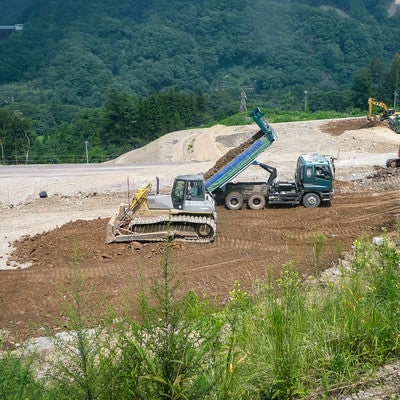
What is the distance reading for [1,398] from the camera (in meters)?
5.11

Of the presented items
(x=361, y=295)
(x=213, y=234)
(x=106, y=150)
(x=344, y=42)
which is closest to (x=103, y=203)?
(x=213, y=234)

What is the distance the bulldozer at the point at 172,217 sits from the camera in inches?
671

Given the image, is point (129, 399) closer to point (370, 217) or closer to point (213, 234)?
point (213, 234)

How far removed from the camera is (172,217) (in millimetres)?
16906

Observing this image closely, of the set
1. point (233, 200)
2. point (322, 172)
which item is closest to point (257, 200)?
point (233, 200)

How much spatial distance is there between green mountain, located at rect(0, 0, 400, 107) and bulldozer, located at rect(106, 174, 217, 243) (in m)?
90.1

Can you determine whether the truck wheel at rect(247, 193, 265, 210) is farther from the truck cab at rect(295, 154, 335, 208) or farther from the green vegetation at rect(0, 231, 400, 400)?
the green vegetation at rect(0, 231, 400, 400)

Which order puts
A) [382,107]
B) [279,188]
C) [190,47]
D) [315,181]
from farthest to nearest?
[190,47]
[382,107]
[279,188]
[315,181]

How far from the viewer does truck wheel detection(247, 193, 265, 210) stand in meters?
21.0

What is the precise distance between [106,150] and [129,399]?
55728mm

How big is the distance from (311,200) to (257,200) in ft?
6.23

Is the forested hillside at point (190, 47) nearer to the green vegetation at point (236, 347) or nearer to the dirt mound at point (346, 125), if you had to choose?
the dirt mound at point (346, 125)

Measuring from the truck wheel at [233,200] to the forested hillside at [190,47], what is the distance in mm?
78570

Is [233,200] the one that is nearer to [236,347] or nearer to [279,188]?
[279,188]
